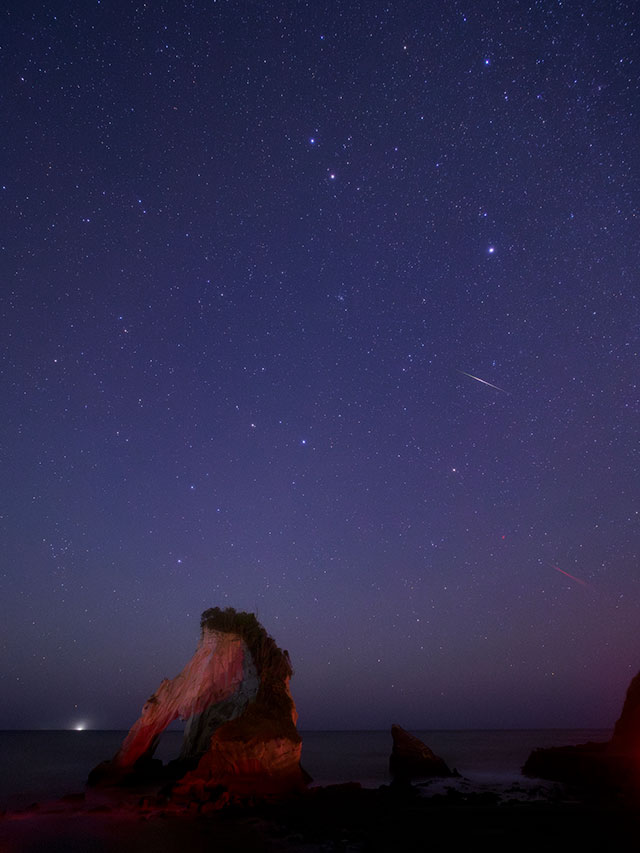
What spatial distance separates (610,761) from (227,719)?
22.7 metres

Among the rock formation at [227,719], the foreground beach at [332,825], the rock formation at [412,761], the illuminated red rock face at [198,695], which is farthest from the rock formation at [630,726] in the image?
the illuminated red rock face at [198,695]

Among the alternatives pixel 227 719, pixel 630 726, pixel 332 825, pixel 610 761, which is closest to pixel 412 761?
pixel 610 761

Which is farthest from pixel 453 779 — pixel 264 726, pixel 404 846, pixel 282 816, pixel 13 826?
pixel 13 826

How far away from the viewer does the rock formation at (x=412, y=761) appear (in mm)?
39597

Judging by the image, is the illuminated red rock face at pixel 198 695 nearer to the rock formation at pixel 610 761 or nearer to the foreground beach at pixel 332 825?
the foreground beach at pixel 332 825

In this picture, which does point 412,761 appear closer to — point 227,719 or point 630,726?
point 630,726

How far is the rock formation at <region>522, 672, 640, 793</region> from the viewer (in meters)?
28.7

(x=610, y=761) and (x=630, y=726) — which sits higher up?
(x=630, y=726)

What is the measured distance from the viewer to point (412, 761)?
40250 mm

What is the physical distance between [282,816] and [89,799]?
11435 millimetres

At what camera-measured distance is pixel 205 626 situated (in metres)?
34.9

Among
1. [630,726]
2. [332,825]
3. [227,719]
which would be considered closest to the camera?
[332,825]

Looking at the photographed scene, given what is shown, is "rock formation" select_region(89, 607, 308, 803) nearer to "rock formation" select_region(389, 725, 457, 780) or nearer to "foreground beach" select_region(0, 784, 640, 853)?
"foreground beach" select_region(0, 784, 640, 853)

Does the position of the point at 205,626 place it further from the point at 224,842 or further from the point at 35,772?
the point at 35,772
